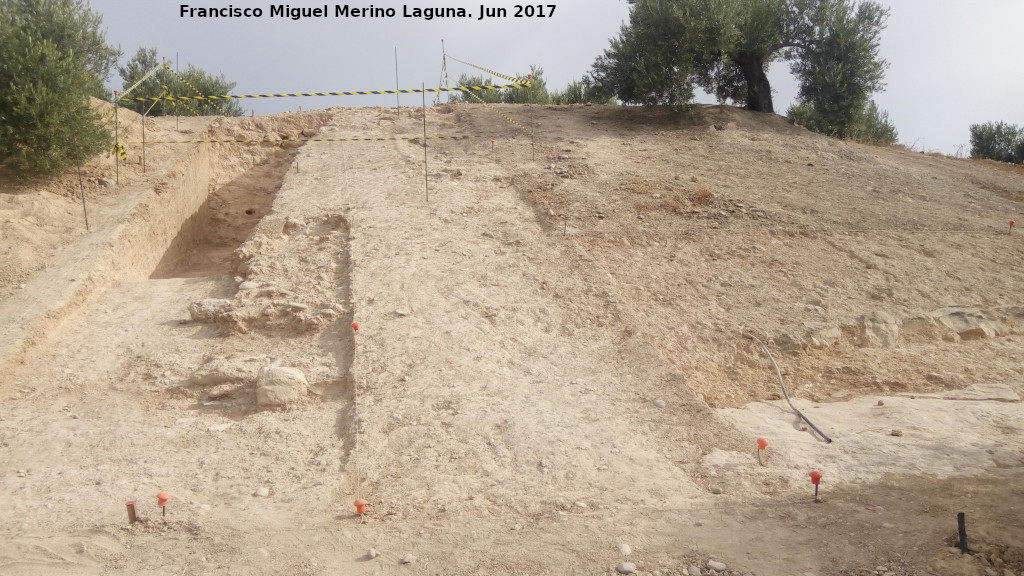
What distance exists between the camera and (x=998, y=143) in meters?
20.8

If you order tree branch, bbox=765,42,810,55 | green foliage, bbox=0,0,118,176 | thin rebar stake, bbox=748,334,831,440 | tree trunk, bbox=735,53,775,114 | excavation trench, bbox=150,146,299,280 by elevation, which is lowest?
thin rebar stake, bbox=748,334,831,440

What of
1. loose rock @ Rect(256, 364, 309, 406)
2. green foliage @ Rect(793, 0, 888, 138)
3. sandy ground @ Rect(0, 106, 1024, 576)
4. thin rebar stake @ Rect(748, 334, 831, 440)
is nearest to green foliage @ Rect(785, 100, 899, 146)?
green foliage @ Rect(793, 0, 888, 138)

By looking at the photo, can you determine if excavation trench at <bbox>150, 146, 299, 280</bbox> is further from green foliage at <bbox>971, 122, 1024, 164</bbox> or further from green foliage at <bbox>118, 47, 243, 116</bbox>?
green foliage at <bbox>971, 122, 1024, 164</bbox>

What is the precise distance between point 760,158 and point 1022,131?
40.9ft

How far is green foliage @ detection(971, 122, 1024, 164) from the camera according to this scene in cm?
2030

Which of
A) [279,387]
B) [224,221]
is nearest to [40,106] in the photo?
[224,221]

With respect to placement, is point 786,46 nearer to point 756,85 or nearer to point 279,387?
point 756,85

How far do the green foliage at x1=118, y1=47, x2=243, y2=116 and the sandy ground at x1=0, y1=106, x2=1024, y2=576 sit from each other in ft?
17.1

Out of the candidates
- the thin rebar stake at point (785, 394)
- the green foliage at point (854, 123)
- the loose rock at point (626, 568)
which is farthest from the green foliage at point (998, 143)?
the loose rock at point (626, 568)

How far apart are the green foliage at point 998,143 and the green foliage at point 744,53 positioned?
7.26 meters

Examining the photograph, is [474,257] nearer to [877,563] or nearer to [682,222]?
[682,222]

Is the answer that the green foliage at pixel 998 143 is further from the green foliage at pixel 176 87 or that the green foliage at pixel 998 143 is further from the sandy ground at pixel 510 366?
the green foliage at pixel 176 87

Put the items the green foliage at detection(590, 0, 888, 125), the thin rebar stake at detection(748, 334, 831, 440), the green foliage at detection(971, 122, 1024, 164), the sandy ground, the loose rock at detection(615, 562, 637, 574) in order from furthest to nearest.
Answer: the green foliage at detection(971, 122, 1024, 164) → the green foliage at detection(590, 0, 888, 125) → the thin rebar stake at detection(748, 334, 831, 440) → the sandy ground → the loose rock at detection(615, 562, 637, 574)

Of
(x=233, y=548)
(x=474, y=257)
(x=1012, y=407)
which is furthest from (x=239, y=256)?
(x=1012, y=407)
